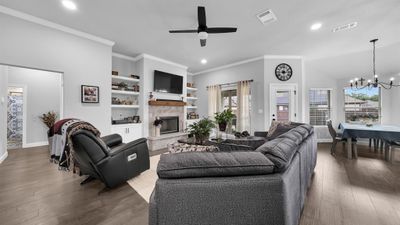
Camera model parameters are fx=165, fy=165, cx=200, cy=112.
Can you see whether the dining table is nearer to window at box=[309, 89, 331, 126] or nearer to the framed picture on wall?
window at box=[309, 89, 331, 126]

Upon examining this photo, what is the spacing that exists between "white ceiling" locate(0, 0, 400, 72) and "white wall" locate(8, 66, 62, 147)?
3085 millimetres

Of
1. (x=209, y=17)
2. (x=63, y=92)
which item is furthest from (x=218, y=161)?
(x=63, y=92)

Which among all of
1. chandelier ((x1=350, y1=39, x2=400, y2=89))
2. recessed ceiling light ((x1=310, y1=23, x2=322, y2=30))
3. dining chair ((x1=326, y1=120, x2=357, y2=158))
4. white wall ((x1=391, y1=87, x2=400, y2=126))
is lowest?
dining chair ((x1=326, y1=120, x2=357, y2=158))

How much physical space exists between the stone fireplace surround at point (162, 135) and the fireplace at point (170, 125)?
0.35 ft

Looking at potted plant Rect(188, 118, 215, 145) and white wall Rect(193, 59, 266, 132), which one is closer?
potted plant Rect(188, 118, 215, 145)

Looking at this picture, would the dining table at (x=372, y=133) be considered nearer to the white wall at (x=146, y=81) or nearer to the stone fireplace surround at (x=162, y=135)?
the stone fireplace surround at (x=162, y=135)

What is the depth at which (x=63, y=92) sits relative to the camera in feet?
11.0

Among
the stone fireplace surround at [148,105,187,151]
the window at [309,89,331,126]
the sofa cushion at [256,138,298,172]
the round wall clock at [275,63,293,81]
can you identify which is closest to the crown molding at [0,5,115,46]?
the stone fireplace surround at [148,105,187,151]

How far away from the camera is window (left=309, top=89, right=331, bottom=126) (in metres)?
5.89

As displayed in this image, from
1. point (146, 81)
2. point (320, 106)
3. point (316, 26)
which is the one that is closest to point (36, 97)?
point (146, 81)

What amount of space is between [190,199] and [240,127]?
4.67m

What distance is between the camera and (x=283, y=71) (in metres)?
4.91

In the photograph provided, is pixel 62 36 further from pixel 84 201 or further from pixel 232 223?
pixel 232 223

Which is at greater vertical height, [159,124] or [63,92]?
[63,92]
